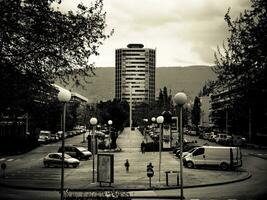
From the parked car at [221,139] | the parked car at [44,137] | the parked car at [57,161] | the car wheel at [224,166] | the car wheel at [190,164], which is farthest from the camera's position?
the parked car at [44,137]

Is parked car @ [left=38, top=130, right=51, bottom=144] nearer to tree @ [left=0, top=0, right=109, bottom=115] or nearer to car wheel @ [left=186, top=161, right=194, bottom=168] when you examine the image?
car wheel @ [left=186, top=161, right=194, bottom=168]

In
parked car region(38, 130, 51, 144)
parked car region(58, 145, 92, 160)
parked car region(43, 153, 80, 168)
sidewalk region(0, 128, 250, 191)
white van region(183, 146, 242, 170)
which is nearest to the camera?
sidewalk region(0, 128, 250, 191)

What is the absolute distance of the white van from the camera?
39.5 metres

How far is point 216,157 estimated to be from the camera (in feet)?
131

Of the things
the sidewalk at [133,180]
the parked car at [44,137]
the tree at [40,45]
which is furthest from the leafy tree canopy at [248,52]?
the parked car at [44,137]

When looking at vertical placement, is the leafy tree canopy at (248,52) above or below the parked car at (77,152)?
above

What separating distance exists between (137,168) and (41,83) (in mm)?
22428

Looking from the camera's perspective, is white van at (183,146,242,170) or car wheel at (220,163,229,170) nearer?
white van at (183,146,242,170)

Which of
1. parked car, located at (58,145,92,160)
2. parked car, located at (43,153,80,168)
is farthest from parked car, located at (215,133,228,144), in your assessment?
parked car, located at (43,153,80,168)

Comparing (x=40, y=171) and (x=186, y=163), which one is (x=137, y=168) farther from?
(x=40, y=171)

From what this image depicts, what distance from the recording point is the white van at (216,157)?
1555 inches

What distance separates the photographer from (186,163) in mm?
41500

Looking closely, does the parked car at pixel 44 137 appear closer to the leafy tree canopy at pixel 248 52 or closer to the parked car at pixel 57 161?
the parked car at pixel 57 161

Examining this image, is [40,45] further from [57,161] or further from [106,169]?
[57,161]
